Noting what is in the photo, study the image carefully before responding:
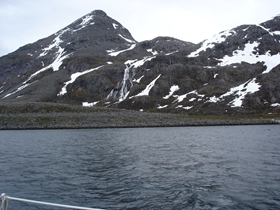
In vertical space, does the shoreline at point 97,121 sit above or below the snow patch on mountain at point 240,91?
below

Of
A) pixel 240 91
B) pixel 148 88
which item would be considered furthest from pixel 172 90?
pixel 240 91

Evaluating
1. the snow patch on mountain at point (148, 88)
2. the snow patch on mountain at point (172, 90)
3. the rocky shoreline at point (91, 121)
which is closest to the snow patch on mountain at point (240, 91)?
the snow patch on mountain at point (172, 90)

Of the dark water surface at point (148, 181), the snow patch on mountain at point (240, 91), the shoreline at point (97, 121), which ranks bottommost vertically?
the dark water surface at point (148, 181)

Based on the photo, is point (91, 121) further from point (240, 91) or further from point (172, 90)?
point (240, 91)

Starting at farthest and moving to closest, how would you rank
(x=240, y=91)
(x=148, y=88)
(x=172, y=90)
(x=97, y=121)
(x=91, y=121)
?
(x=148, y=88)
(x=172, y=90)
(x=240, y=91)
(x=97, y=121)
(x=91, y=121)

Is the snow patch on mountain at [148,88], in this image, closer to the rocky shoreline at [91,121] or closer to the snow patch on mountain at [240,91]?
the snow patch on mountain at [240,91]

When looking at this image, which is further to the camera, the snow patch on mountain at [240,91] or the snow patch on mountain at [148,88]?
the snow patch on mountain at [148,88]

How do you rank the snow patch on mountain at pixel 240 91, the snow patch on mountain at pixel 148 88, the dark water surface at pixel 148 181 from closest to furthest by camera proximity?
the dark water surface at pixel 148 181, the snow patch on mountain at pixel 240 91, the snow patch on mountain at pixel 148 88

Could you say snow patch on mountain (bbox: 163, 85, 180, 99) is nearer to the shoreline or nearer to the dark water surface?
the shoreline

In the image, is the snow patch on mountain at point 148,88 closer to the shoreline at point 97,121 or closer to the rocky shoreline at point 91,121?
the rocky shoreline at point 91,121

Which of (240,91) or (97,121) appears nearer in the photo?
(97,121)

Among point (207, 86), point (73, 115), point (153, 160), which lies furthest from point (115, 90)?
point (153, 160)

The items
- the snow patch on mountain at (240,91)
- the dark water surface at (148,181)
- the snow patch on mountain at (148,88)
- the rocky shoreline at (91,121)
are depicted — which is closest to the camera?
the dark water surface at (148,181)

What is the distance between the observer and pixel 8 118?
10119 centimetres
